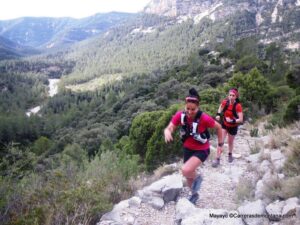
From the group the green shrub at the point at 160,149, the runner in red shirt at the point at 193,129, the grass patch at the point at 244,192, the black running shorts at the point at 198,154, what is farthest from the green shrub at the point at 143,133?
the runner in red shirt at the point at 193,129

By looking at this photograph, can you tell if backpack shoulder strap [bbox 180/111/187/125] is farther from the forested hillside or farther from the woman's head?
the forested hillside

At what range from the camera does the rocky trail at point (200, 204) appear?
4.07 metres

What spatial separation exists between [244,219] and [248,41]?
4541 centimetres

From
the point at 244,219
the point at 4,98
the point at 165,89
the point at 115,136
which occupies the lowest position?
the point at 4,98

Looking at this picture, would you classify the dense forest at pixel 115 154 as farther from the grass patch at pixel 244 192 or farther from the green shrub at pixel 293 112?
the grass patch at pixel 244 192

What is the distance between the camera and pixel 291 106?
9797 mm

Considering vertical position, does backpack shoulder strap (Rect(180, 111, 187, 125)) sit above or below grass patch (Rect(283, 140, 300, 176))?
above

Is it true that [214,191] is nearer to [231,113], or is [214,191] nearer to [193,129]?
[193,129]

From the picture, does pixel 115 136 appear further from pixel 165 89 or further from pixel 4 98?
pixel 4 98

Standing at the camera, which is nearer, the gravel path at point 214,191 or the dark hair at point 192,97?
the dark hair at point 192,97

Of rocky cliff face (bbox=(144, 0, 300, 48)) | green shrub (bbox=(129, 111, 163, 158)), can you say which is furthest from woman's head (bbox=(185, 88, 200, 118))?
rocky cliff face (bbox=(144, 0, 300, 48))

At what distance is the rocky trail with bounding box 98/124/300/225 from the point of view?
13.4 feet

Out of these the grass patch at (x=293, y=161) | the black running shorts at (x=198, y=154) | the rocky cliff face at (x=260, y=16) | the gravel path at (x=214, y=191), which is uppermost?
the rocky cliff face at (x=260, y=16)

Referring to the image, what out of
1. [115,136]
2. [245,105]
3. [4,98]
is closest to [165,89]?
[115,136]
